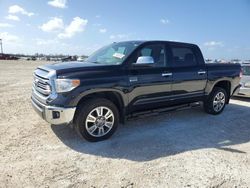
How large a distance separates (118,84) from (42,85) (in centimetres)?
141

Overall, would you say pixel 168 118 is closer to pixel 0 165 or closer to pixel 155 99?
pixel 155 99

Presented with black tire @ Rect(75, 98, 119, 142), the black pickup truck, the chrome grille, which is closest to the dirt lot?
black tire @ Rect(75, 98, 119, 142)

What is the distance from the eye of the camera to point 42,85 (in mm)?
4469

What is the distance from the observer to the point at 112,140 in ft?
15.4

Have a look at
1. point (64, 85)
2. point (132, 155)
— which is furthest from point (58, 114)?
point (132, 155)

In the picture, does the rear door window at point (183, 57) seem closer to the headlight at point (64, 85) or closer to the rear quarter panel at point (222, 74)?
the rear quarter panel at point (222, 74)

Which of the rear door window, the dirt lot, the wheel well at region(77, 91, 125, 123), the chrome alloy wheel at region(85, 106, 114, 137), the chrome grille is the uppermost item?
the rear door window

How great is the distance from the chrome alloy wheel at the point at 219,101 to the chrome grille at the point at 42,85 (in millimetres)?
4497

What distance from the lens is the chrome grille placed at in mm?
4277

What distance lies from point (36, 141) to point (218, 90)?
4822mm

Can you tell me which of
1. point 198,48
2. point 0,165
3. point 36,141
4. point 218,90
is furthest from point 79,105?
point 218,90

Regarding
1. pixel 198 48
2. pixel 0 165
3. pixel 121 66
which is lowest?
pixel 0 165

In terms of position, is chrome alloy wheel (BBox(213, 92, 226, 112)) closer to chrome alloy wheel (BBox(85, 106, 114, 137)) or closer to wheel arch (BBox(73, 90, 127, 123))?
wheel arch (BBox(73, 90, 127, 123))

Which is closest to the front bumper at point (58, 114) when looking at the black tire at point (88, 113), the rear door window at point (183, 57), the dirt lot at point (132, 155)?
the black tire at point (88, 113)
